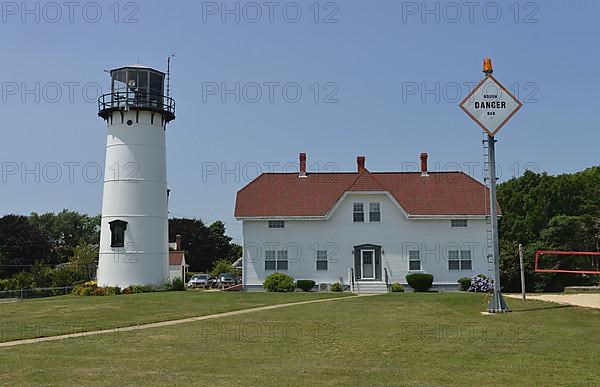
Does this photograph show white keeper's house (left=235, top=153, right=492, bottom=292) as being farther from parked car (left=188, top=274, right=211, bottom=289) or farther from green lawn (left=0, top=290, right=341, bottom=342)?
parked car (left=188, top=274, right=211, bottom=289)

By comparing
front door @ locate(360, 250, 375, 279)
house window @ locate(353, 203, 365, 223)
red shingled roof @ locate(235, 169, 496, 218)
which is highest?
red shingled roof @ locate(235, 169, 496, 218)

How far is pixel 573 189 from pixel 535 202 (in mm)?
4068

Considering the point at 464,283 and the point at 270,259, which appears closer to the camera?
the point at 464,283

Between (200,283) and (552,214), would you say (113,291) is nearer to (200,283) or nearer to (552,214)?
(200,283)

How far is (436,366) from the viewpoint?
408 inches

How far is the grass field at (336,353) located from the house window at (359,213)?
20772 mm

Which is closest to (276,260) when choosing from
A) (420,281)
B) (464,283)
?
(420,281)

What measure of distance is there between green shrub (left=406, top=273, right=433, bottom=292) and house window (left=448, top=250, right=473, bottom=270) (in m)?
1.77

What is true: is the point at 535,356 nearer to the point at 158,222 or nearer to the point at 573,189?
the point at 158,222

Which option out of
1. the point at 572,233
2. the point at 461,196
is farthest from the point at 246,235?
the point at 572,233

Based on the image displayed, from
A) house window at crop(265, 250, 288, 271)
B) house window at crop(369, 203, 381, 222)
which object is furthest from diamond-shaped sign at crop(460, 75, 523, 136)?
house window at crop(265, 250, 288, 271)

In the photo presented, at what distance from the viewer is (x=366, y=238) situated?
3919 cm

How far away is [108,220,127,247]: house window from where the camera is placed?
121 ft

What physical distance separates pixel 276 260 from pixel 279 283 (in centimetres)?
221
